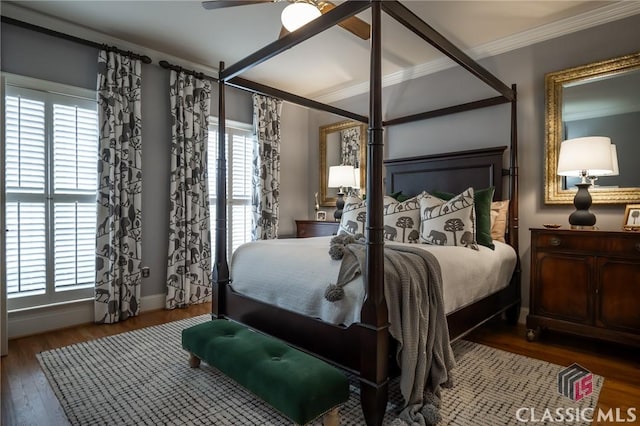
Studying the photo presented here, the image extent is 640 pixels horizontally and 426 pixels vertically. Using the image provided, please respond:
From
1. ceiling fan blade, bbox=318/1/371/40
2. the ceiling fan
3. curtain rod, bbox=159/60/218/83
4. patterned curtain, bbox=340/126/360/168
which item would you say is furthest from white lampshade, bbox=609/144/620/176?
curtain rod, bbox=159/60/218/83

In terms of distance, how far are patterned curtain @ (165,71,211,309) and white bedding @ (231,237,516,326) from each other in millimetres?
1385

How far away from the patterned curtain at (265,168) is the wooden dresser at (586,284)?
2.98m

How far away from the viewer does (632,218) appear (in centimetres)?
249

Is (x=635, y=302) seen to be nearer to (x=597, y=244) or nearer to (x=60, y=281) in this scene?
(x=597, y=244)

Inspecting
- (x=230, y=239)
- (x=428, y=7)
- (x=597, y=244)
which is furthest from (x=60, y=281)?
(x=597, y=244)

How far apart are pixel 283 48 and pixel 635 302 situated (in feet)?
9.15

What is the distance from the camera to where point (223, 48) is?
11.7 feet

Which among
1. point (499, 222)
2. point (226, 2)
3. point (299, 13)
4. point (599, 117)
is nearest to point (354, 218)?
point (499, 222)

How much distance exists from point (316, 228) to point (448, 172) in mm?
1715

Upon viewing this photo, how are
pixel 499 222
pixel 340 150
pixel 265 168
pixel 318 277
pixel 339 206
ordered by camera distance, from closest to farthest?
1. pixel 318 277
2. pixel 499 222
3. pixel 339 206
4. pixel 265 168
5. pixel 340 150

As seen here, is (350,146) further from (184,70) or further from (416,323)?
(416,323)

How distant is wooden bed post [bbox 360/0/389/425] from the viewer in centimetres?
157

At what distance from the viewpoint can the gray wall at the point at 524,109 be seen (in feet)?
9.12

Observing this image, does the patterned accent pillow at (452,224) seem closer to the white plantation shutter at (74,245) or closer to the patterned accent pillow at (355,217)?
the patterned accent pillow at (355,217)
